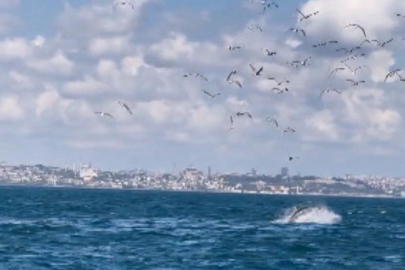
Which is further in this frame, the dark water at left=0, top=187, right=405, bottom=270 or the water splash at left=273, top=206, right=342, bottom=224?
the water splash at left=273, top=206, right=342, bottom=224

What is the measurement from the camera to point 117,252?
78.6 meters

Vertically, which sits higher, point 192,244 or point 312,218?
point 312,218

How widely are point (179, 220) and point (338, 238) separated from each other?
34381 millimetres

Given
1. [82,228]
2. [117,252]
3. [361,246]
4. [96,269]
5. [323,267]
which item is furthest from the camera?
[82,228]

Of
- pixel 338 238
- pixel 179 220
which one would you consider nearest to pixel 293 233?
pixel 338 238

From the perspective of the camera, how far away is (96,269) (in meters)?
66.5

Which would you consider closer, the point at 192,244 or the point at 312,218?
the point at 192,244

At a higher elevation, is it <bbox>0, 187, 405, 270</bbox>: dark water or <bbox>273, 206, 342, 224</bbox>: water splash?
<bbox>273, 206, 342, 224</bbox>: water splash

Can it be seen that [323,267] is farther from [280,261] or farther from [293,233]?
[293,233]

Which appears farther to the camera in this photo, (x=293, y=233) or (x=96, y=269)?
(x=293, y=233)

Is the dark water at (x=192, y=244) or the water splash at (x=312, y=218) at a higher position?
the water splash at (x=312, y=218)

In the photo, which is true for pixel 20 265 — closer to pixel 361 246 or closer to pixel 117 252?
pixel 117 252

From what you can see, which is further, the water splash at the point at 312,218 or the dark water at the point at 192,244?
the water splash at the point at 312,218

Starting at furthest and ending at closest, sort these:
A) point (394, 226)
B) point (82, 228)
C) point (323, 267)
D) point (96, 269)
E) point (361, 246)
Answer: point (394, 226), point (82, 228), point (361, 246), point (323, 267), point (96, 269)
